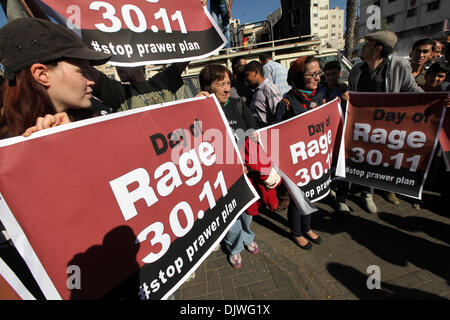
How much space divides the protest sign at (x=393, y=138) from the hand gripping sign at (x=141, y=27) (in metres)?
1.76

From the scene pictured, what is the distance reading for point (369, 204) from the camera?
3191mm

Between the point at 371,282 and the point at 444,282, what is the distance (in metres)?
0.64

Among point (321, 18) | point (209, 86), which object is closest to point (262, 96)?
point (209, 86)

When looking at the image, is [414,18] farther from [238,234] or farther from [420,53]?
[238,234]

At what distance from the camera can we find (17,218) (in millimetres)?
777

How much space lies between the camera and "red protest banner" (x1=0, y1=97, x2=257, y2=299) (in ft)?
2.67

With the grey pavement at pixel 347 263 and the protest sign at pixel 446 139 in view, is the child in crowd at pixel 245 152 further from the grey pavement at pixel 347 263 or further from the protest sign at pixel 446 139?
the protest sign at pixel 446 139

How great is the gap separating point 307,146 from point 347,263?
1.36m

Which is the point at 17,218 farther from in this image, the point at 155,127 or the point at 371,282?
the point at 371,282

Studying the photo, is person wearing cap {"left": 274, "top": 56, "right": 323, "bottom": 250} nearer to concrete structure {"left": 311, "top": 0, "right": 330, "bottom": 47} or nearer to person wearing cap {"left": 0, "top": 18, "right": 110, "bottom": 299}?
person wearing cap {"left": 0, "top": 18, "right": 110, "bottom": 299}

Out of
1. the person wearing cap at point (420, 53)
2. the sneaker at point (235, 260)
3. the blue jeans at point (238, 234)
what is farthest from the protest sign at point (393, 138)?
the person wearing cap at point (420, 53)

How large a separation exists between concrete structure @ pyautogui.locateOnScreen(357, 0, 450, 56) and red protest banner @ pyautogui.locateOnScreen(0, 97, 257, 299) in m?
44.3
